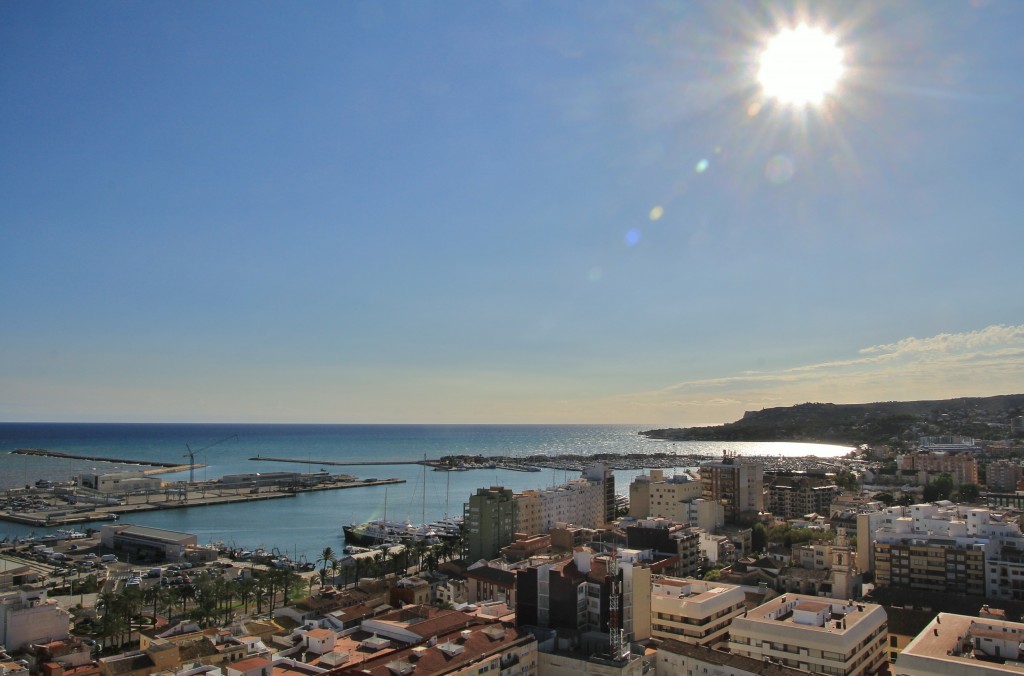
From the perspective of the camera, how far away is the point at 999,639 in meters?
13.3

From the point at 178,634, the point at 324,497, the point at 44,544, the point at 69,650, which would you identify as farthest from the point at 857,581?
the point at 324,497

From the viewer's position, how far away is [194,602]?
2538 centimetres

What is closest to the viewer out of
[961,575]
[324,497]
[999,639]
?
[999,639]

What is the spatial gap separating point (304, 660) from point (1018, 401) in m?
125

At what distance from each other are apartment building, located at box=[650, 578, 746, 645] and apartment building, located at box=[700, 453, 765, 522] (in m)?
23.9

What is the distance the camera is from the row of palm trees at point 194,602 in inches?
744

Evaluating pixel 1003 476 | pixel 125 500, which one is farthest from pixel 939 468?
pixel 125 500

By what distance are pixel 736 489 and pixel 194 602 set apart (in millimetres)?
29132

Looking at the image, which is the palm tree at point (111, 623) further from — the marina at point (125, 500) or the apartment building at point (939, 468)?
the apartment building at point (939, 468)

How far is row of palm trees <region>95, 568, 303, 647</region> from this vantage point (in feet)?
62.0

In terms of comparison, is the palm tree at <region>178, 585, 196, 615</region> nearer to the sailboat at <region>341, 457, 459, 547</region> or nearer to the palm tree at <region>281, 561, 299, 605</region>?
the palm tree at <region>281, 561, 299, 605</region>

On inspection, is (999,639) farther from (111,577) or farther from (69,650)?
(111,577)

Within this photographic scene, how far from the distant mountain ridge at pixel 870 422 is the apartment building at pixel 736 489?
64487 millimetres

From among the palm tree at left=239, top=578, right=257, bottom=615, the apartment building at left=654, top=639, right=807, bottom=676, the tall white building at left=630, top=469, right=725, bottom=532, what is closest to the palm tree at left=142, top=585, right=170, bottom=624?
the palm tree at left=239, top=578, right=257, bottom=615
